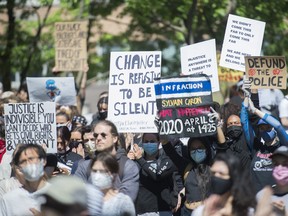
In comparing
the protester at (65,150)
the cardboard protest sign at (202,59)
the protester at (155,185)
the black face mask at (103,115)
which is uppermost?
the cardboard protest sign at (202,59)

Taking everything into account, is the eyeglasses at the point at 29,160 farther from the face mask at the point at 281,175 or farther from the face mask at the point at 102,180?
the face mask at the point at 281,175

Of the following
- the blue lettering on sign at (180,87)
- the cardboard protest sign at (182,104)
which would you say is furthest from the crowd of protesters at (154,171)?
the blue lettering on sign at (180,87)

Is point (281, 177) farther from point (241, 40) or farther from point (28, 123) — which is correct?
point (241, 40)

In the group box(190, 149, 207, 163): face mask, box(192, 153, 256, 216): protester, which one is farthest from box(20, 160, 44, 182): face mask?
box(190, 149, 207, 163): face mask

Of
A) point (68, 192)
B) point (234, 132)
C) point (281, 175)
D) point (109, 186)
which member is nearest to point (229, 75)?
point (234, 132)

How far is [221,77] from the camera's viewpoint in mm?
17531

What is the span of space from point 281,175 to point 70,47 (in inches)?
362

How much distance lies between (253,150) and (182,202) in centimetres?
98

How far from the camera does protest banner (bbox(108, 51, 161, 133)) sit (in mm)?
12195

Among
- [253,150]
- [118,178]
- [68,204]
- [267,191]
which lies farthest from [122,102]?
[68,204]

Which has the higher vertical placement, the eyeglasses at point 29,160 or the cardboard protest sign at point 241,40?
the cardboard protest sign at point 241,40

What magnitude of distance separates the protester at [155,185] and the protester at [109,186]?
7.92 ft

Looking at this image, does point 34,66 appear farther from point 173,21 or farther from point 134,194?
point 134,194

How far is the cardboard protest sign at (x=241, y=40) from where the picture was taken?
13445mm
